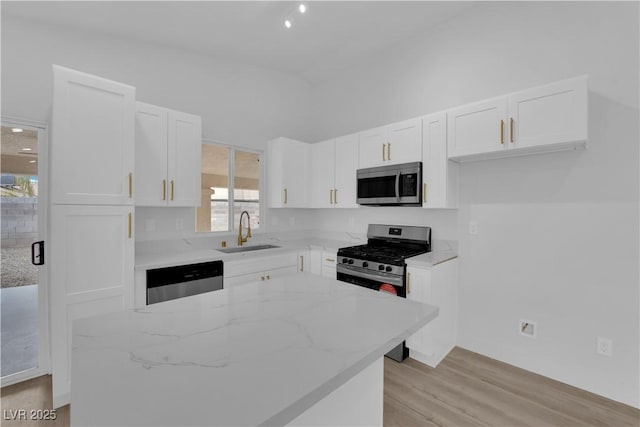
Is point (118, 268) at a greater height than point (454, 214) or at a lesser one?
lesser

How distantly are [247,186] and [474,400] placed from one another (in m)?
3.18

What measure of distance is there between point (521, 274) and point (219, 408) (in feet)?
8.96

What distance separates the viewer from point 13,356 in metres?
2.37

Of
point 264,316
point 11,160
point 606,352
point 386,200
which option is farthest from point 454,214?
point 11,160

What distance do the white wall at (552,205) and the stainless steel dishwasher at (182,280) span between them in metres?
2.26

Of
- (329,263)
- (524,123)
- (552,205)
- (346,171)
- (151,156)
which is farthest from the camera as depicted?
(346,171)

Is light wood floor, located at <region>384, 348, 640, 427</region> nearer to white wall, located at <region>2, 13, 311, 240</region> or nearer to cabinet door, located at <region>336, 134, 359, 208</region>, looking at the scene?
cabinet door, located at <region>336, 134, 359, 208</region>

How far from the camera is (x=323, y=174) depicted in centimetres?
373

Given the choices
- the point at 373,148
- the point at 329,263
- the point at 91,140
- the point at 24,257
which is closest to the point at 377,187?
the point at 373,148

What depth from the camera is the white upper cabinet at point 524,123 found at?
6.46 ft

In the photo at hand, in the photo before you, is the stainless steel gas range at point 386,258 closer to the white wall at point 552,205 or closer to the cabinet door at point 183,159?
the white wall at point 552,205

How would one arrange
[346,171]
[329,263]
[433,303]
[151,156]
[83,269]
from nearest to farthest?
[83,269] → [433,303] → [151,156] → [329,263] → [346,171]

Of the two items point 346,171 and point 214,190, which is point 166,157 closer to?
point 214,190

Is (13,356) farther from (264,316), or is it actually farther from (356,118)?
(356,118)
